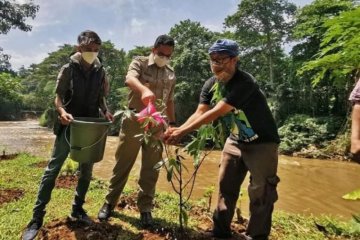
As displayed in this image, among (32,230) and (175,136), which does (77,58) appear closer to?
(175,136)

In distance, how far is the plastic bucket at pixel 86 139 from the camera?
2.94m

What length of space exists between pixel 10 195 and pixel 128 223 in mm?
2170

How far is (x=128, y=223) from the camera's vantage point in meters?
3.50

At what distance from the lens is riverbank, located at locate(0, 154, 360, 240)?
3.14 metres

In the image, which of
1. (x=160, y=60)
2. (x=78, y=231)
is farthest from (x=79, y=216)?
(x=160, y=60)

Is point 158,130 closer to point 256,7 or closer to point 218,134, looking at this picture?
point 218,134

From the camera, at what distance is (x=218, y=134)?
2.91 m

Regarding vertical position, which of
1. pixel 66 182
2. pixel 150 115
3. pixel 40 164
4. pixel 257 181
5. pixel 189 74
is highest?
pixel 189 74

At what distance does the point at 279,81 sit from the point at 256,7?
6211 millimetres

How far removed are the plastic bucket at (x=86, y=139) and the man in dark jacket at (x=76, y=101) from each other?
13 cm

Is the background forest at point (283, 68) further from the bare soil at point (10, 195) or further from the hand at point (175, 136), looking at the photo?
the hand at point (175, 136)

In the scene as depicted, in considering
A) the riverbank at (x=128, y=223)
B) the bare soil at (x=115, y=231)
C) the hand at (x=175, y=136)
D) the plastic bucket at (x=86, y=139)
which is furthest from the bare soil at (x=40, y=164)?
the hand at (x=175, y=136)

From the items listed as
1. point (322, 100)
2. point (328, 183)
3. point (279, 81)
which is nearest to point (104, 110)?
point (328, 183)

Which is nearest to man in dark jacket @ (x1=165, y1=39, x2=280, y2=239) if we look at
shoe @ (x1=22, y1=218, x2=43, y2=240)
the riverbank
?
the riverbank
